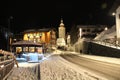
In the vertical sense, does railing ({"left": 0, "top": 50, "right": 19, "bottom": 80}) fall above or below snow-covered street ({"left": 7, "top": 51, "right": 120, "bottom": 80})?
above

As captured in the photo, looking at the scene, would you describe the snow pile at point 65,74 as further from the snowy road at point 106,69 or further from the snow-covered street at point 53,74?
the snowy road at point 106,69

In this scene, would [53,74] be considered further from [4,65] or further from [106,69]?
[106,69]

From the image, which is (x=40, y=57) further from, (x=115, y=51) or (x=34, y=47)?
(x=115, y=51)

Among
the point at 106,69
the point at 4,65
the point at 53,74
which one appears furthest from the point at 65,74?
the point at 106,69

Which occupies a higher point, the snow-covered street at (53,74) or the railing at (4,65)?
the railing at (4,65)

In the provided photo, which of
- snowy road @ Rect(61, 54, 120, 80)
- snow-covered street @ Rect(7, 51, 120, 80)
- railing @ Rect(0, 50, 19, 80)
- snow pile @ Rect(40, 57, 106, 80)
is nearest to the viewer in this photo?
railing @ Rect(0, 50, 19, 80)

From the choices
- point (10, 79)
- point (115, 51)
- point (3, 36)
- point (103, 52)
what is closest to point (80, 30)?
point (3, 36)

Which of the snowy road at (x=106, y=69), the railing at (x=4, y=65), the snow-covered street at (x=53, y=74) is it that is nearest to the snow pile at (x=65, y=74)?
the snow-covered street at (x=53, y=74)

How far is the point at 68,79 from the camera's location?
13492mm

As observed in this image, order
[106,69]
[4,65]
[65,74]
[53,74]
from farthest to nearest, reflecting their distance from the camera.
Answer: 1. [106,69]
2. [53,74]
3. [65,74]
4. [4,65]

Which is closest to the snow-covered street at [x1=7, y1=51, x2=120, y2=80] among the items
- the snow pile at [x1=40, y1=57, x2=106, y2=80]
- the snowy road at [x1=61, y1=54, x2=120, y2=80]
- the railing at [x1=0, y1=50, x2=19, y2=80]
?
the snow pile at [x1=40, y1=57, x2=106, y2=80]

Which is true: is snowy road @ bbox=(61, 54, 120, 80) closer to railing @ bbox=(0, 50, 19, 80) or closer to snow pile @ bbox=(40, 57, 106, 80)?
snow pile @ bbox=(40, 57, 106, 80)

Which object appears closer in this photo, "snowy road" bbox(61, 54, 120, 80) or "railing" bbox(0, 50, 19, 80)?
"railing" bbox(0, 50, 19, 80)

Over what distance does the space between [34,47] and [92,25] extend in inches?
2838
